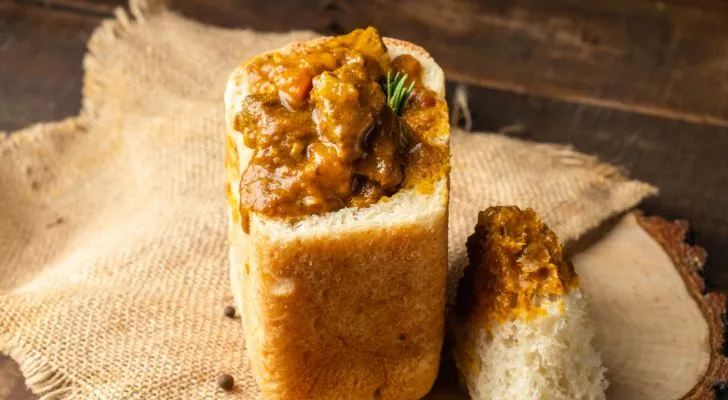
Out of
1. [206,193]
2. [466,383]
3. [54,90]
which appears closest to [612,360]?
[466,383]

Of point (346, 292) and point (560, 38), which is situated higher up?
point (560, 38)

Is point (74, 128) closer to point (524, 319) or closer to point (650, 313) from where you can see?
point (524, 319)

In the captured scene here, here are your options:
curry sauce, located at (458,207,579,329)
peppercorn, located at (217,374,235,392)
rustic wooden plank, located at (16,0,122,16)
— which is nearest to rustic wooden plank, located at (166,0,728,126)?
rustic wooden plank, located at (16,0,122,16)

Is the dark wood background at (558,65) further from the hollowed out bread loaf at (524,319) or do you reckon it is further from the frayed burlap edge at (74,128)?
the hollowed out bread loaf at (524,319)

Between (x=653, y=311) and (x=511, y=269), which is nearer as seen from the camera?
(x=511, y=269)

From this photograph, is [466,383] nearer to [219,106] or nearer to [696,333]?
[696,333]

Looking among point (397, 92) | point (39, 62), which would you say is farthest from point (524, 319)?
point (39, 62)
